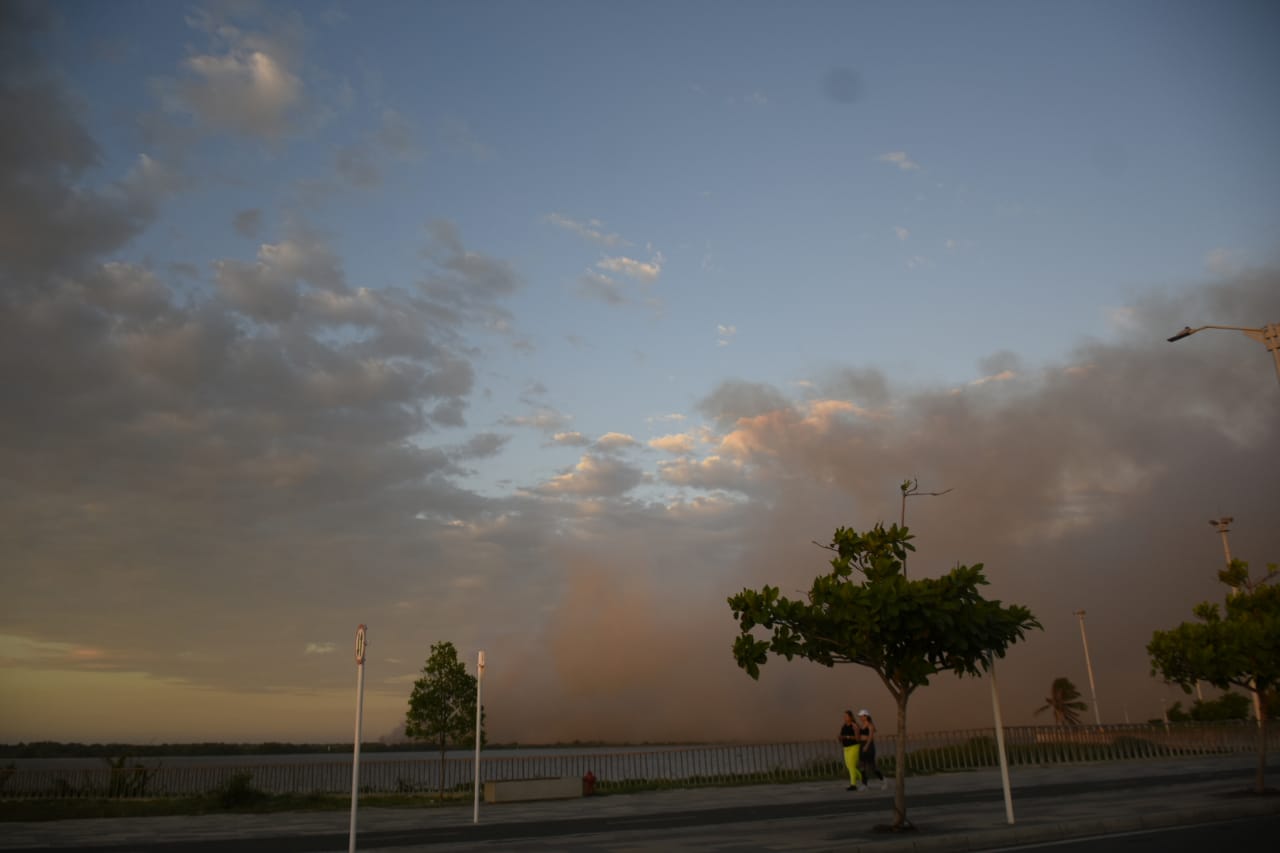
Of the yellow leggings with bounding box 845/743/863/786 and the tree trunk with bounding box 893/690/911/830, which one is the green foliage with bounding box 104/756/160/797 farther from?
the tree trunk with bounding box 893/690/911/830

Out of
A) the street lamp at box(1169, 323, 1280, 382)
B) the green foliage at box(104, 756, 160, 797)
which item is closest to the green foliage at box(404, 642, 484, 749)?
the green foliage at box(104, 756, 160, 797)

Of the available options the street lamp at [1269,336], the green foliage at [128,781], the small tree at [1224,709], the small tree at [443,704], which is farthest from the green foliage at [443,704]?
the small tree at [1224,709]

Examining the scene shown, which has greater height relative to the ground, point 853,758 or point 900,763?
point 900,763

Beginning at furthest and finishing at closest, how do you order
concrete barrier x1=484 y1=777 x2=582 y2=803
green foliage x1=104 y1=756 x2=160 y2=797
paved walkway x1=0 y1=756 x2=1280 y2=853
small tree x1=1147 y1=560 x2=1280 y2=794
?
green foliage x1=104 y1=756 x2=160 y2=797, concrete barrier x1=484 y1=777 x2=582 y2=803, small tree x1=1147 y1=560 x2=1280 y2=794, paved walkway x1=0 y1=756 x2=1280 y2=853

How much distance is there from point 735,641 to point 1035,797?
1112 cm

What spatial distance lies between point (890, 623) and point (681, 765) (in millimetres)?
22785

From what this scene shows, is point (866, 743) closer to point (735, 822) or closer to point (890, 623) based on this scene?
point (735, 822)

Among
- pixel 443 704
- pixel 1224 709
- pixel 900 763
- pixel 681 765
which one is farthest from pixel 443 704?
pixel 1224 709

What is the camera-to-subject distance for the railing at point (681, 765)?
1166 inches

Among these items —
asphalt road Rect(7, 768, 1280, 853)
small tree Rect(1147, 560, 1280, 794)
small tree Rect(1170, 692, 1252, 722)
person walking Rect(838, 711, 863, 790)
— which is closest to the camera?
asphalt road Rect(7, 768, 1280, 853)

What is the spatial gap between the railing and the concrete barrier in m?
1.14

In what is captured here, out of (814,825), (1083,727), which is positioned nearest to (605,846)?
(814,825)

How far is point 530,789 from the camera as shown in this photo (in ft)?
88.5

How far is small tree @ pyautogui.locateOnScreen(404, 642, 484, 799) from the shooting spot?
101ft
